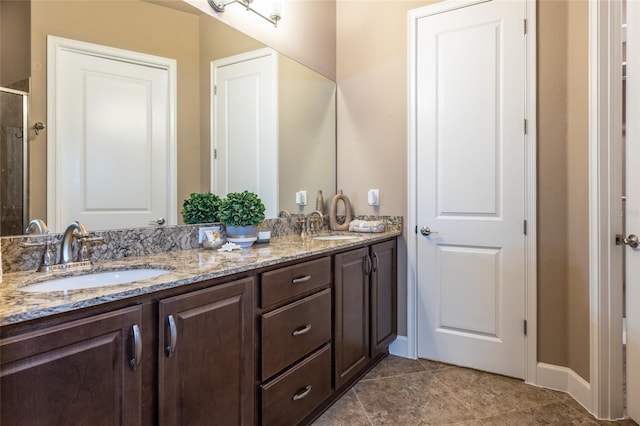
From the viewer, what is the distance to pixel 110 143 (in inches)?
59.7

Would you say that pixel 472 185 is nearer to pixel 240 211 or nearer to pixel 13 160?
pixel 240 211

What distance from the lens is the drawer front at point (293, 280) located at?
57.5 inches

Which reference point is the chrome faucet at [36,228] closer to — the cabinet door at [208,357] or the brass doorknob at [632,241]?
the cabinet door at [208,357]

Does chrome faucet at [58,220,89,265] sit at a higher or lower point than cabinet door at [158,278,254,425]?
higher

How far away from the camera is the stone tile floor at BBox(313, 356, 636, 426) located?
6.11 ft

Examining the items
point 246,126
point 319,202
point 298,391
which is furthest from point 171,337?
point 319,202

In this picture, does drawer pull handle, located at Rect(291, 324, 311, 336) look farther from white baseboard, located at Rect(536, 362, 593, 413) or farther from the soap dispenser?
white baseboard, located at Rect(536, 362, 593, 413)

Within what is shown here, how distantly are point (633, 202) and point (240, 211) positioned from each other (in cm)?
190

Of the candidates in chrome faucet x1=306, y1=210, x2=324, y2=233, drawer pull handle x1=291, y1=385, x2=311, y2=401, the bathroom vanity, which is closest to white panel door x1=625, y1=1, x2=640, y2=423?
the bathroom vanity

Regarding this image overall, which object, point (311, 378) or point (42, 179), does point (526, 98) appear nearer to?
point (311, 378)

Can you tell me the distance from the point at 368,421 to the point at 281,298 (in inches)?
33.5

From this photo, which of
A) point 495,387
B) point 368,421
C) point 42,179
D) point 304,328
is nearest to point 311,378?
point 304,328

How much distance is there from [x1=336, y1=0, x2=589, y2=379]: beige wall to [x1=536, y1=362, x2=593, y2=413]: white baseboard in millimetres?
36

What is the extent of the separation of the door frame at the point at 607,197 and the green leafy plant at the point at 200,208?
6.32ft
